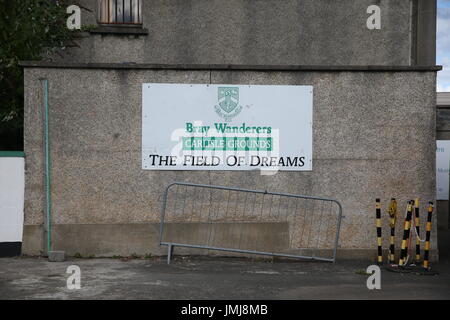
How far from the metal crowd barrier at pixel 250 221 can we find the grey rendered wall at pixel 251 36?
4.85 m

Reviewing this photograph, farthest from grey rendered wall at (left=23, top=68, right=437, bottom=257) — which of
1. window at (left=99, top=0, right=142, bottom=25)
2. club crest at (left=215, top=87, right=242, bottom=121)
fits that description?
window at (left=99, top=0, right=142, bottom=25)

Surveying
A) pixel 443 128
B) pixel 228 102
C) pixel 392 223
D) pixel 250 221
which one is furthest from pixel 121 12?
pixel 392 223

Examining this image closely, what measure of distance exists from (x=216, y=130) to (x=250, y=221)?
1.51m

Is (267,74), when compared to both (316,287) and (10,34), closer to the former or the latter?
(316,287)

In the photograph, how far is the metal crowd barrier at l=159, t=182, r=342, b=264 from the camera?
1016 cm

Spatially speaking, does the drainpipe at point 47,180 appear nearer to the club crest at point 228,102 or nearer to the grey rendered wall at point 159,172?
the grey rendered wall at point 159,172

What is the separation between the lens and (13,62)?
36.4 ft

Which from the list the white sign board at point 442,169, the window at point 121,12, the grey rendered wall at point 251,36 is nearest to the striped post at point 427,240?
the grey rendered wall at point 251,36

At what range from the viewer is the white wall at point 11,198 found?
10039 mm

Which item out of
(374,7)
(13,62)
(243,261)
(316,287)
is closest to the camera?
(316,287)

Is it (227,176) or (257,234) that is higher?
(227,176)

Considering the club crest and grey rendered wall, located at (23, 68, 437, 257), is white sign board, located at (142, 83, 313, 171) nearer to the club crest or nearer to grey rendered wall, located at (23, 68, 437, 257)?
the club crest

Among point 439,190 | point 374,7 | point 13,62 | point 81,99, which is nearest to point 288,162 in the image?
point 81,99

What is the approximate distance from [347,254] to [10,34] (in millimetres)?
6775
